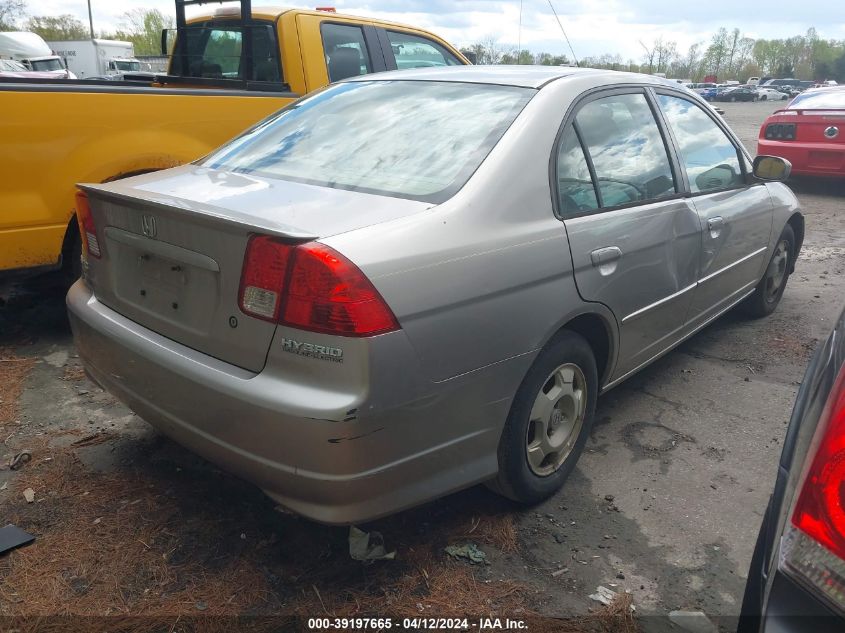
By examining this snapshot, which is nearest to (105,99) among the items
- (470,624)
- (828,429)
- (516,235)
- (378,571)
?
(516,235)

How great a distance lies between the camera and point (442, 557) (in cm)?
251

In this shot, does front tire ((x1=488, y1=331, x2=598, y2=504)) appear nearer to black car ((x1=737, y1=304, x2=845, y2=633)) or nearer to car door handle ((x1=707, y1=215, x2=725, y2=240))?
black car ((x1=737, y1=304, x2=845, y2=633))

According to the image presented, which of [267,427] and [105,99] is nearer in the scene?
[267,427]

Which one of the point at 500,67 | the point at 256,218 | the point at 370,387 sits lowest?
the point at 370,387

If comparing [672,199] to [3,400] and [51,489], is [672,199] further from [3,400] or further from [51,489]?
[3,400]

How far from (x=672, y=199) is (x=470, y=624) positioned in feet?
7.19

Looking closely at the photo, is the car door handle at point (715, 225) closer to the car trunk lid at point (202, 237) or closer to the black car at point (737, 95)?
the car trunk lid at point (202, 237)

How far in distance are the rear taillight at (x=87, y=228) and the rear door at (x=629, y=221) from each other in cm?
177

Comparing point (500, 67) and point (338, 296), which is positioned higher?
point (500, 67)

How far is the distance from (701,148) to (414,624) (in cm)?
298

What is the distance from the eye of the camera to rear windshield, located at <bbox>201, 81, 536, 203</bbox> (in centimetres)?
253

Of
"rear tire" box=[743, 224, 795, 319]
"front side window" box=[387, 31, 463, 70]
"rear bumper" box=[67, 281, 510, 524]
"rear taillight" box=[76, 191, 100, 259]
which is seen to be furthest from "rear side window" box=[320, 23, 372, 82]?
"rear bumper" box=[67, 281, 510, 524]

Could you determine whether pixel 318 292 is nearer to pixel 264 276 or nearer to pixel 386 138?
pixel 264 276

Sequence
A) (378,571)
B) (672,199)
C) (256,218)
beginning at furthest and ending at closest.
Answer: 1. (672,199)
2. (378,571)
3. (256,218)
